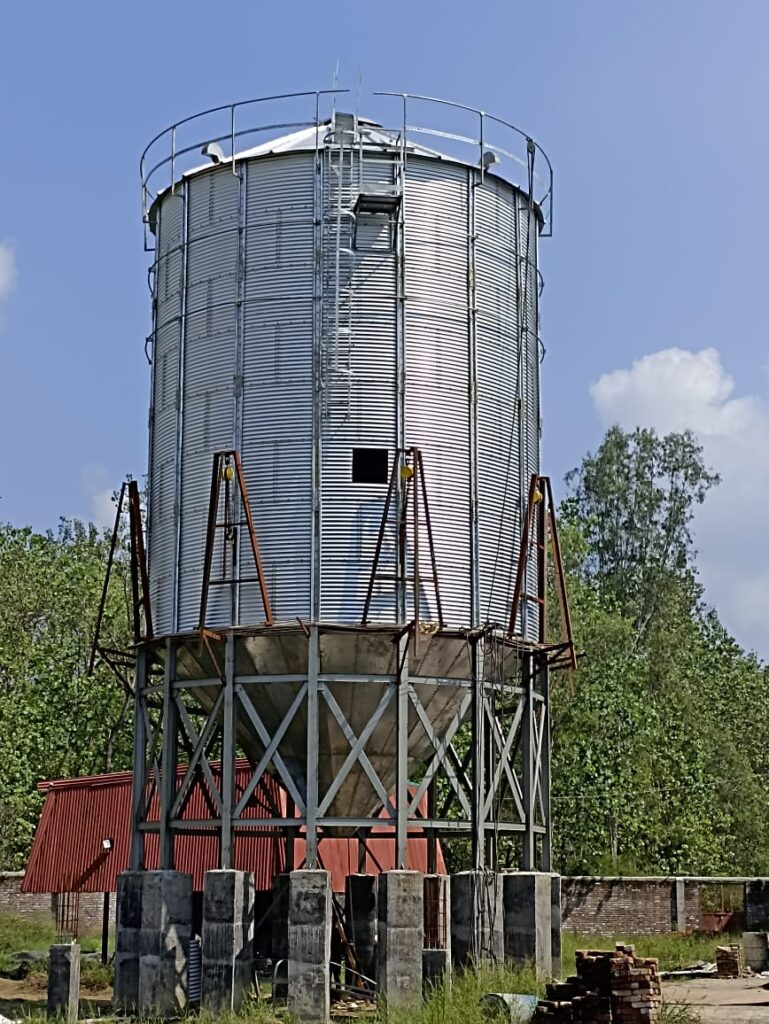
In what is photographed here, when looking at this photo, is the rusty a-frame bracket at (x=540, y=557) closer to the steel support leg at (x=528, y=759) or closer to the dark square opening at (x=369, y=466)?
the steel support leg at (x=528, y=759)

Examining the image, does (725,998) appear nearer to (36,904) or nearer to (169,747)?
(169,747)

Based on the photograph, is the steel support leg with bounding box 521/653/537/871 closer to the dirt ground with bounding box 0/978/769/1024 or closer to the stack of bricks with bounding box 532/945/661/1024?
the dirt ground with bounding box 0/978/769/1024

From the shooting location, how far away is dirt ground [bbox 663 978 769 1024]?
2141 cm

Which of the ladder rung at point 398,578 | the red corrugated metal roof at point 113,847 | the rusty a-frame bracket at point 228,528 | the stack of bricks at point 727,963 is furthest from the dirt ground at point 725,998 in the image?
the rusty a-frame bracket at point 228,528

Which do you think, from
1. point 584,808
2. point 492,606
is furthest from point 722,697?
point 492,606

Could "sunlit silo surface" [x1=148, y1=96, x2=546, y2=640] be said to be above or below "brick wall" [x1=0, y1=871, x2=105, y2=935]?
above

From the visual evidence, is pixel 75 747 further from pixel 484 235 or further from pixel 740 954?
pixel 484 235

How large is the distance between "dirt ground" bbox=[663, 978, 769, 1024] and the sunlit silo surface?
268 inches

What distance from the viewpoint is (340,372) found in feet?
82.3

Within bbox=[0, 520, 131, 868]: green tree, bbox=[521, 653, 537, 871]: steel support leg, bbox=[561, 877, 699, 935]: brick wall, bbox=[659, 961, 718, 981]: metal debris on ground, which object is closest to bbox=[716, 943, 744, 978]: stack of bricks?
bbox=[659, 961, 718, 981]: metal debris on ground

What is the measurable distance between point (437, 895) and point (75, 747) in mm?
23168

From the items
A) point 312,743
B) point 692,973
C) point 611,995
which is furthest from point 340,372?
point 692,973

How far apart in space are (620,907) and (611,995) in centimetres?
2372

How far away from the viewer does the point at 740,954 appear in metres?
33.6
